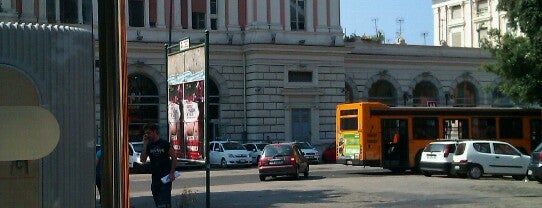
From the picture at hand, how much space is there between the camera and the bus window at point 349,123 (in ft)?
106

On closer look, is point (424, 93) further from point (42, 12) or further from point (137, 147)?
point (42, 12)

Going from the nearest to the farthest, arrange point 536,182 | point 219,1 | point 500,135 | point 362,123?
point 536,182, point 362,123, point 500,135, point 219,1

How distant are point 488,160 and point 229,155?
15.8m

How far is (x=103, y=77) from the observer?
3010 millimetres

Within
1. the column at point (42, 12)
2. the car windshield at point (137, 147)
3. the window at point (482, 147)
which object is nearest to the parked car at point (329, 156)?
the car windshield at point (137, 147)

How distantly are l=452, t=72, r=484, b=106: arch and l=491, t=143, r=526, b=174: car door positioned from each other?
28246 mm

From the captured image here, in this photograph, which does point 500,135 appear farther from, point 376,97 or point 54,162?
point 54,162

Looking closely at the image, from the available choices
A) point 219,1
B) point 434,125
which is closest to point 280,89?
point 219,1

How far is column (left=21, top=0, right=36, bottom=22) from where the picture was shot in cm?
333

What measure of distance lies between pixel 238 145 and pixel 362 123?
1184 centimetres

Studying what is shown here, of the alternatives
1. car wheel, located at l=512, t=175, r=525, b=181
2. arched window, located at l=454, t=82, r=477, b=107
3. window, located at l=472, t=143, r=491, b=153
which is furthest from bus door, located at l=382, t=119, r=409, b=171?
arched window, located at l=454, t=82, r=477, b=107

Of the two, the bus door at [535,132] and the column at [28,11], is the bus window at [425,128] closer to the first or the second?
the bus door at [535,132]

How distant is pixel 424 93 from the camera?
5662 cm

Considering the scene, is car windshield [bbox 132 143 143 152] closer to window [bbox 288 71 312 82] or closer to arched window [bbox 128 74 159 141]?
arched window [bbox 128 74 159 141]
